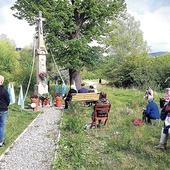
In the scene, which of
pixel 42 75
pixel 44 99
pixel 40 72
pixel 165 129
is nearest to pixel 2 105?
pixel 165 129

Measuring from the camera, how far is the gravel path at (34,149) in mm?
4965

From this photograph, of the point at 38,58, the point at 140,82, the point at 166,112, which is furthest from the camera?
the point at 140,82

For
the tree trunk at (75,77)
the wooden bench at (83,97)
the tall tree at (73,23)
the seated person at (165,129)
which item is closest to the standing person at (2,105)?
the seated person at (165,129)

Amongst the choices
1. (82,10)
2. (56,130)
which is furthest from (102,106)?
(82,10)

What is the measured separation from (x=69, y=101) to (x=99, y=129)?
4.00 m

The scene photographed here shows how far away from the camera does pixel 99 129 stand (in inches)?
316

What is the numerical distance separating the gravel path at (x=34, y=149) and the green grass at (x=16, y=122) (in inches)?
7.6

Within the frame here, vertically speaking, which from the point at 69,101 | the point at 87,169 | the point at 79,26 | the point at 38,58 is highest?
the point at 79,26

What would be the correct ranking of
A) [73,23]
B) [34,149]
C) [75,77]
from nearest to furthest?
[34,149] → [73,23] → [75,77]

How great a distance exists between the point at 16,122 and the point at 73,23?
915 cm

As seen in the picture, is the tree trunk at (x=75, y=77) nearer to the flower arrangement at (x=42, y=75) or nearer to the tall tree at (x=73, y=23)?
the tall tree at (x=73, y=23)

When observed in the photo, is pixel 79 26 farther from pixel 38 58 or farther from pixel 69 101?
pixel 69 101

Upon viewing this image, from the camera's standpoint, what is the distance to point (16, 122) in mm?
8945

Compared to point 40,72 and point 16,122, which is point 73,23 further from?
point 16,122
